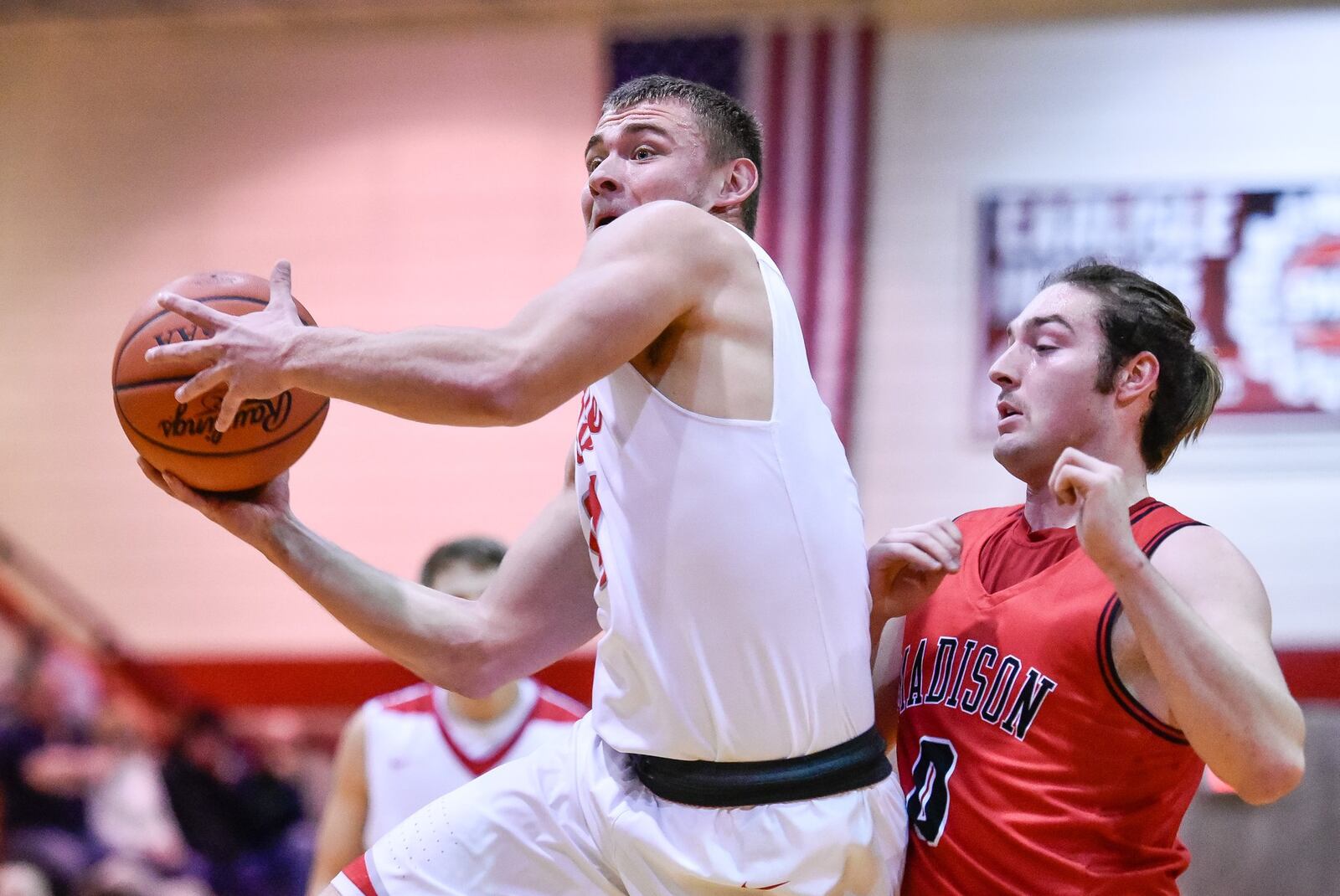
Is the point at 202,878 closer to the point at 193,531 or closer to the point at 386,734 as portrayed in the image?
the point at 193,531

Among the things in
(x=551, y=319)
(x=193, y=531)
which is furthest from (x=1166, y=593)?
(x=193, y=531)

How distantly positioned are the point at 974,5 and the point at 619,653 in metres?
5.85

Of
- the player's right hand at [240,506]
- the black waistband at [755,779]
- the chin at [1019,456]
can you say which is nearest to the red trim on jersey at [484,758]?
the player's right hand at [240,506]

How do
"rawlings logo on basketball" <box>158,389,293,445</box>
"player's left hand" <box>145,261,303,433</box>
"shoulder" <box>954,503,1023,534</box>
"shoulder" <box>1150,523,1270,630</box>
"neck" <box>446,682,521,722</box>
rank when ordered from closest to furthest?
"player's left hand" <box>145,261,303,433</box>
"shoulder" <box>1150,523,1270,630</box>
"rawlings logo on basketball" <box>158,389,293,445</box>
"shoulder" <box>954,503,1023,534</box>
"neck" <box>446,682,521,722</box>

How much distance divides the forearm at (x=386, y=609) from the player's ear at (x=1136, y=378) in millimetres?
1302

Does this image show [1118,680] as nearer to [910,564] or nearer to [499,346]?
[910,564]

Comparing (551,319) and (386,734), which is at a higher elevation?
(551,319)

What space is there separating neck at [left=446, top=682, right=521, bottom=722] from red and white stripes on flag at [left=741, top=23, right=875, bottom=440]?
290 cm

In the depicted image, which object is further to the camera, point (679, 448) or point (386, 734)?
point (386, 734)

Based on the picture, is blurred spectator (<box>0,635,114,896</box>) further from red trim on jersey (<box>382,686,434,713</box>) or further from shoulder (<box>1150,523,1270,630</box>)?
shoulder (<box>1150,523,1270,630</box>)

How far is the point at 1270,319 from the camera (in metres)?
6.59

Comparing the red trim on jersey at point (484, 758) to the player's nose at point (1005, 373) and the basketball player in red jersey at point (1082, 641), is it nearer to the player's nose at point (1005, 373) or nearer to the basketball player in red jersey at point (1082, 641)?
the basketball player in red jersey at point (1082, 641)

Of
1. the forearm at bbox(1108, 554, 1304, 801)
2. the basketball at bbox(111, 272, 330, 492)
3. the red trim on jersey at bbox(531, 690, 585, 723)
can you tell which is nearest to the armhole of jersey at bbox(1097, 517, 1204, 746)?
the forearm at bbox(1108, 554, 1304, 801)

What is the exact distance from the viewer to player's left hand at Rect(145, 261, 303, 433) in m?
2.09
